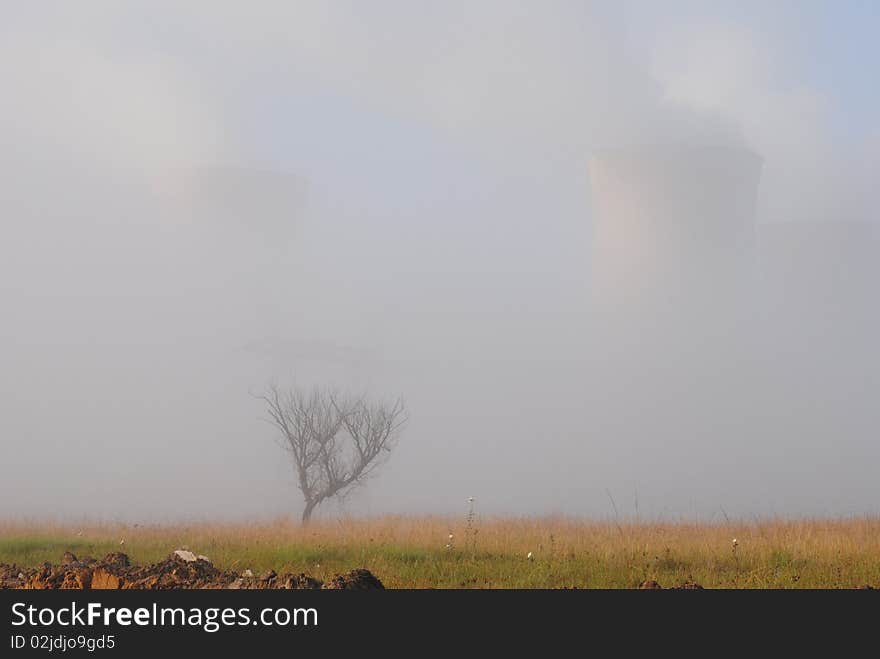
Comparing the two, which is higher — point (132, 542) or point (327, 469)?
point (327, 469)

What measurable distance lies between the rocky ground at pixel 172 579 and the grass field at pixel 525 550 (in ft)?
8.29

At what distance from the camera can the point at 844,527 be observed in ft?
69.1

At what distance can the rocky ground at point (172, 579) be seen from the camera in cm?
1035

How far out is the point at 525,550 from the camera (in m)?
17.4

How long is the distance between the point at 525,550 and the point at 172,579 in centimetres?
808

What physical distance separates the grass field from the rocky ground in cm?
253

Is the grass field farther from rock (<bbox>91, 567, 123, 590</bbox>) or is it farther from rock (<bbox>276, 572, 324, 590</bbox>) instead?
rock (<bbox>91, 567, 123, 590</bbox>)

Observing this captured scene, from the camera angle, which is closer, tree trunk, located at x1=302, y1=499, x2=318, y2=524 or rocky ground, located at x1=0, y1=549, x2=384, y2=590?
rocky ground, located at x1=0, y1=549, x2=384, y2=590

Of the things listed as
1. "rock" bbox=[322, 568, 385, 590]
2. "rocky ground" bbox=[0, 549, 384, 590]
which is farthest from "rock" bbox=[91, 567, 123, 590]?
"rock" bbox=[322, 568, 385, 590]

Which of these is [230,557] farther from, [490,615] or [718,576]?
[490,615]

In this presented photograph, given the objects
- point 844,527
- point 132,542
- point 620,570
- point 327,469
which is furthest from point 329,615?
Answer: point 327,469

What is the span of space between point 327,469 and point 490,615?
26941 mm

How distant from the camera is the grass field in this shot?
13.5 meters

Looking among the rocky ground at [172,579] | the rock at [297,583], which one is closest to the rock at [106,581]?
the rocky ground at [172,579]
